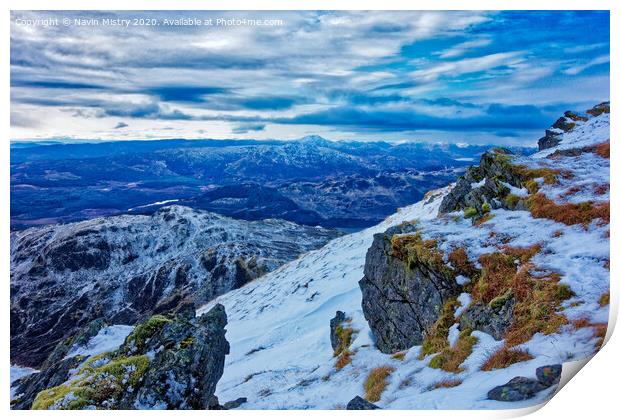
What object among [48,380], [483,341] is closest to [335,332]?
[483,341]

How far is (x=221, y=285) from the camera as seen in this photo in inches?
4988

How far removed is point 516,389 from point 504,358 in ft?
2.49

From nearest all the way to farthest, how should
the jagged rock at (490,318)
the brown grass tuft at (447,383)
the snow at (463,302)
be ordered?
1. the brown grass tuft at (447,383)
2. the jagged rock at (490,318)
3. the snow at (463,302)

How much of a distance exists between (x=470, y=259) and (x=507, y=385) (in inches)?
180

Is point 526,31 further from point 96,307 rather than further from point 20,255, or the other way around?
point 20,255

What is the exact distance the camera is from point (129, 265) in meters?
152

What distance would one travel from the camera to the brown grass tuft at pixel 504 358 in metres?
10.1

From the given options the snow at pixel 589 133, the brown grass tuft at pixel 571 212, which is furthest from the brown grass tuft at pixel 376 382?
the snow at pixel 589 133

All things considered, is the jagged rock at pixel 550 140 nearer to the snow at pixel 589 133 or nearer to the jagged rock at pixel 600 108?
the snow at pixel 589 133

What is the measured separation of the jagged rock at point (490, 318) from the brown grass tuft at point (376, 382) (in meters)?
2.79

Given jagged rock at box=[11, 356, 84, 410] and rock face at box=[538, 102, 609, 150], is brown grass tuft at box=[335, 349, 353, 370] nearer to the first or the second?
jagged rock at box=[11, 356, 84, 410]

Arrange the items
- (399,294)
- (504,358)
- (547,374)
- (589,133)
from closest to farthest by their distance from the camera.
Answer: (547,374), (504,358), (399,294), (589,133)

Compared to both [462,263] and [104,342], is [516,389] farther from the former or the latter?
[104,342]

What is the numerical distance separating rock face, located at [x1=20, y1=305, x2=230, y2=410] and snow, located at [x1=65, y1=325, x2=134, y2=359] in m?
0.73
